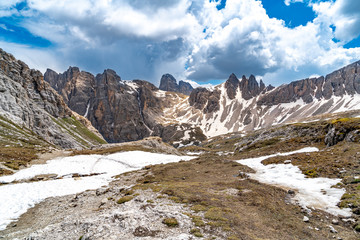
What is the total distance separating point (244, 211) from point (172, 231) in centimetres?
682

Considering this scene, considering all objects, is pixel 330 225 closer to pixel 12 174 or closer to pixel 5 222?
pixel 5 222

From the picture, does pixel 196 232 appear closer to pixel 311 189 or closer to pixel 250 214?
pixel 250 214

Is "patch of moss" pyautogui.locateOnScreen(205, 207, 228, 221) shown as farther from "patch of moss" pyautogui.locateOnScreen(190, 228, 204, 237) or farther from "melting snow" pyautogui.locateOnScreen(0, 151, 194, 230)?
"melting snow" pyautogui.locateOnScreen(0, 151, 194, 230)

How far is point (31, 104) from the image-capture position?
127125mm

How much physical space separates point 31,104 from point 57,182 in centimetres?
13097

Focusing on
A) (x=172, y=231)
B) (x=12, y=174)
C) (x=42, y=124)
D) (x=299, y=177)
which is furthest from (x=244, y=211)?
(x=42, y=124)

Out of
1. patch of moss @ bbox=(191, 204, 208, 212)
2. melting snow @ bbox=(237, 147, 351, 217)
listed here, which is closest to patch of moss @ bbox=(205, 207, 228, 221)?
patch of moss @ bbox=(191, 204, 208, 212)

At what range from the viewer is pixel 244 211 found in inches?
579

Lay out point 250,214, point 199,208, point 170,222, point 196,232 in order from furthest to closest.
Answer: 1. point 199,208
2. point 250,214
3. point 170,222
4. point 196,232

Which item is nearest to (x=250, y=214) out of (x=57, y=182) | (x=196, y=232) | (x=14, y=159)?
(x=196, y=232)

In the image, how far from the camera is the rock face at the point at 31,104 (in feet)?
347

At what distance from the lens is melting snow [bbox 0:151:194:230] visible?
1977cm

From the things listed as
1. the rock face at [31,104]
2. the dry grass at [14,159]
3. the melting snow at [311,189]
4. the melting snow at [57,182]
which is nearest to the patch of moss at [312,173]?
the melting snow at [311,189]

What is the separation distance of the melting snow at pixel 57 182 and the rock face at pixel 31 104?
58.3 m
